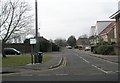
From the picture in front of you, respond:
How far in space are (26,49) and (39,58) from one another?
160 feet

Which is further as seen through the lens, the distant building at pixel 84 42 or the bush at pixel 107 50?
A: the distant building at pixel 84 42

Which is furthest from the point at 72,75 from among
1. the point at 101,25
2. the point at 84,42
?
the point at 84,42

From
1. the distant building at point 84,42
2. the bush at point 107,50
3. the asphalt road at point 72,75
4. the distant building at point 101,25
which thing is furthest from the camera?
the distant building at point 84,42

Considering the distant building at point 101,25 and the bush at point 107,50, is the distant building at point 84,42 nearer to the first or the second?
the distant building at point 101,25

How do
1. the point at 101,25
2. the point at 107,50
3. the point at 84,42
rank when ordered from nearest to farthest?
the point at 107,50 → the point at 101,25 → the point at 84,42

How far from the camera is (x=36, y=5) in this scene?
3209cm

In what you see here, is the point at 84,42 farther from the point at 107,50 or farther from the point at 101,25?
the point at 107,50

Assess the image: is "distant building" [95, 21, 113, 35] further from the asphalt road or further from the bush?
the asphalt road

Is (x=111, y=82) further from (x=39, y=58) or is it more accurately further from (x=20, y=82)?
(x=39, y=58)

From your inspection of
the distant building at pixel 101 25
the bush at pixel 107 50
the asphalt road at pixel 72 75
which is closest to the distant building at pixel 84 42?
the distant building at pixel 101 25

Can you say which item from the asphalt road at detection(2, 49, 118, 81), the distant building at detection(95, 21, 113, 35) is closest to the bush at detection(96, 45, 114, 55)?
the asphalt road at detection(2, 49, 118, 81)

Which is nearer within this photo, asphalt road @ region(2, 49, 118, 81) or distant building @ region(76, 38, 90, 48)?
asphalt road @ region(2, 49, 118, 81)

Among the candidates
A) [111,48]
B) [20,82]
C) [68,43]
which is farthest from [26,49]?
[68,43]

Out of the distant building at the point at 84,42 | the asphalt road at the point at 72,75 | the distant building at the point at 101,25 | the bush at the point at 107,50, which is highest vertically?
the distant building at the point at 101,25
